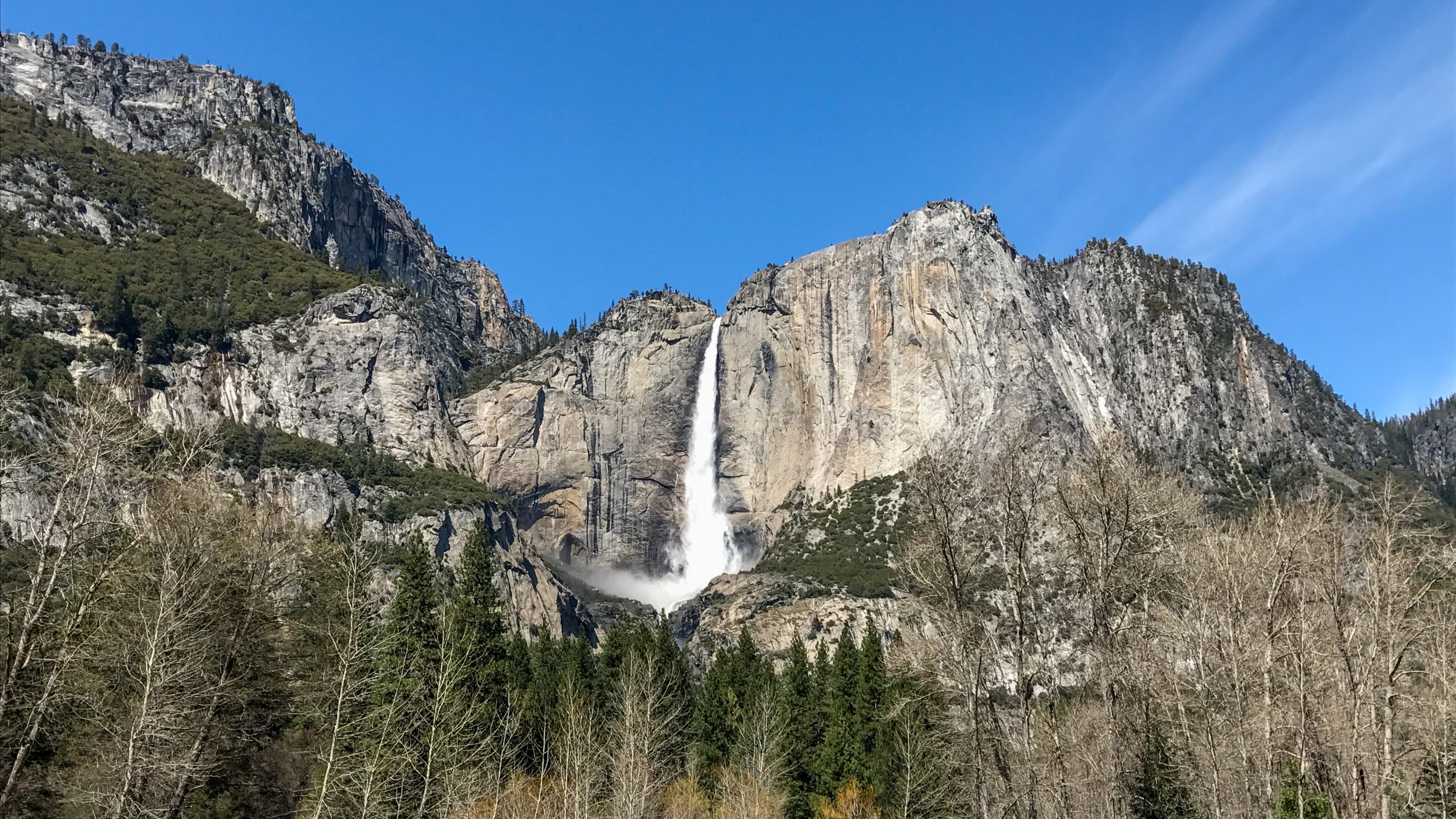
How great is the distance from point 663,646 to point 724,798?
57.7 feet

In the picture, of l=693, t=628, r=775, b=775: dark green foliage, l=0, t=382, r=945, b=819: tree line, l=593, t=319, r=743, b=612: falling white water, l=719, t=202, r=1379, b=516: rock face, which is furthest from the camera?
l=593, t=319, r=743, b=612: falling white water

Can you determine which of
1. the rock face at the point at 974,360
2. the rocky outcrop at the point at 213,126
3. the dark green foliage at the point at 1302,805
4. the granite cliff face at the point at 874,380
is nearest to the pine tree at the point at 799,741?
the dark green foliage at the point at 1302,805

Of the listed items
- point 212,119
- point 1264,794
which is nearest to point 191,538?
point 1264,794

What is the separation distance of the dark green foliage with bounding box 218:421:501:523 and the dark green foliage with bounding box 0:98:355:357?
51.4 ft

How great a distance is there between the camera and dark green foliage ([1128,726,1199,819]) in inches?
1249

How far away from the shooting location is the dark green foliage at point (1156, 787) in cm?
3172

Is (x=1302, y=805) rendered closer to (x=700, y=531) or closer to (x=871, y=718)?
(x=871, y=718)

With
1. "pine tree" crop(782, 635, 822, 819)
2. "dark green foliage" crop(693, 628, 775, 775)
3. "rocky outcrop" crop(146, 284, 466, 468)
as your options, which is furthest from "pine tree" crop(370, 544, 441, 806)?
"rocky outcrop" crop(146, 284, 466, 468)

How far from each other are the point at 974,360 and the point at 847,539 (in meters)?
31.8

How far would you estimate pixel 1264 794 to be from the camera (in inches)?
1305

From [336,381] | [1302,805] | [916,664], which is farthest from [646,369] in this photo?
[1302,805]

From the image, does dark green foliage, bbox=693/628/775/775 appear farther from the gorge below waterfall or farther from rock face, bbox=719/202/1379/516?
the gorge below waterfall

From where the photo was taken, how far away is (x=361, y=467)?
12794 centimetres

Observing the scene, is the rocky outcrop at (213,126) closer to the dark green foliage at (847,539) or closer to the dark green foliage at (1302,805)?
the dark green foliage at (847,539)
